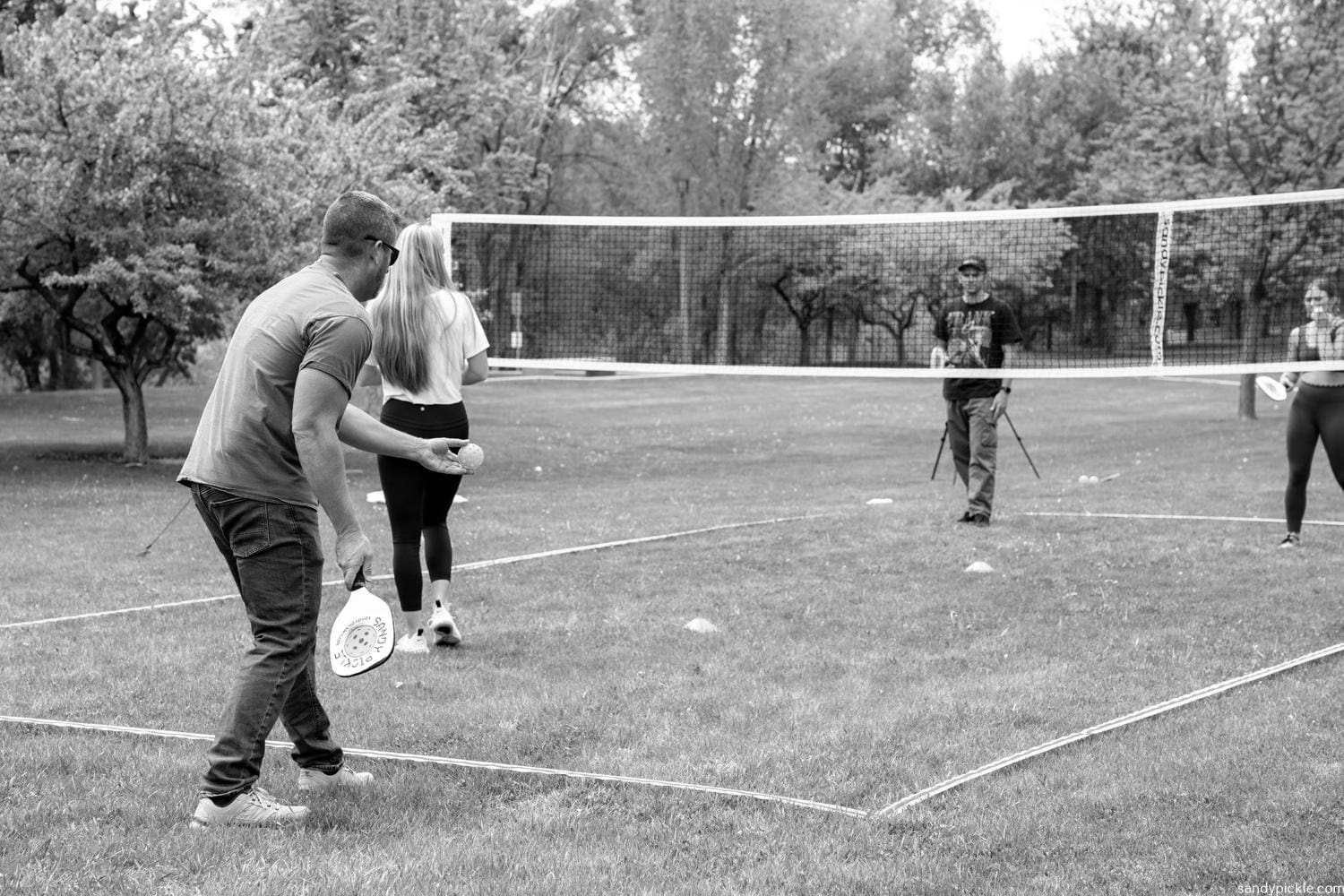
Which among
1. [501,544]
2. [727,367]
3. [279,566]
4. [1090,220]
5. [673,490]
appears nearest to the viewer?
[279,566]

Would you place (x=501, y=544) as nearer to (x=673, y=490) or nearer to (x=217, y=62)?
(x=673, y=490)

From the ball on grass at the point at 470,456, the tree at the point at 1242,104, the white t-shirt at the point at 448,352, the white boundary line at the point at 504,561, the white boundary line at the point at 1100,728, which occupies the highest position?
the tree at the point at 1242,104

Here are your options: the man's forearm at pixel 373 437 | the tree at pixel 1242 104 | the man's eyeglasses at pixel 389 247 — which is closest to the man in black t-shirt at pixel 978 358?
the man's forearm at pixel 373 437

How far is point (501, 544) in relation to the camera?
11289mm

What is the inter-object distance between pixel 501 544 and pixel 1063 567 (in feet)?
15.0

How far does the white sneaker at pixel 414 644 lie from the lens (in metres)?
7.08

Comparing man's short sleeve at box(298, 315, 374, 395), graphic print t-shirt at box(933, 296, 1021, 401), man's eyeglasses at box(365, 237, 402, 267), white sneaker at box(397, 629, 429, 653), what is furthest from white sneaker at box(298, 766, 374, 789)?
graphic print t-shirt at box(933, 296, 1021, 401)

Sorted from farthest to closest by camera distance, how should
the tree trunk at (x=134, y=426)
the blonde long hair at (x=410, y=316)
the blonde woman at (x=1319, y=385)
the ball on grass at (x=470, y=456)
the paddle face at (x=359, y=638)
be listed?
the tree trunk at (x=134, y=426) → the blonde woman at (x=1319, y=385) → the blonde long hair at (x=410, y=316) → the ball on grass at (x=470, y=456) → the paddle face at (x=359, y=638)

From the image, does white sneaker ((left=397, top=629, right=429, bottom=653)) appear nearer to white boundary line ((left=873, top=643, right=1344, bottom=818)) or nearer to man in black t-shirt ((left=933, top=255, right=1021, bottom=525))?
white boundary line ((left=873, top=643, right=1344, bottom=818))

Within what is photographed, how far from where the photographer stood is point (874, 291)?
14102mm

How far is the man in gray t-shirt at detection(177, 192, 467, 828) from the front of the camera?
436 centimetres

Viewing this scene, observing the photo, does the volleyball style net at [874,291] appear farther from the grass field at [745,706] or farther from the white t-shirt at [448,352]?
the white t-shirt at [448,352]

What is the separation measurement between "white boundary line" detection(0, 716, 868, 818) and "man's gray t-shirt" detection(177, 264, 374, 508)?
136 centimetres

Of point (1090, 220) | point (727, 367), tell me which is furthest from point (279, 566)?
point (1090, 220)
